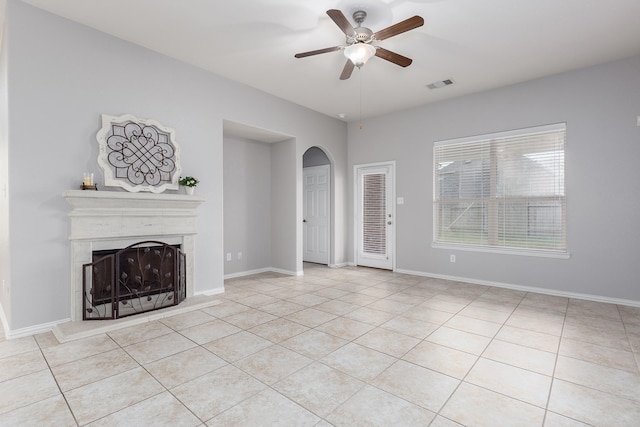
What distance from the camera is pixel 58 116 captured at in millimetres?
3012

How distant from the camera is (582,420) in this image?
173 centimetres

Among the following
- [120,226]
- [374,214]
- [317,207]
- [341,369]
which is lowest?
[341,369]

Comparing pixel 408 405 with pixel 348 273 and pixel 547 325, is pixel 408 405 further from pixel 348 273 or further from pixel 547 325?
pixel 348 273

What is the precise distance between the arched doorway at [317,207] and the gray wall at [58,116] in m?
2.92

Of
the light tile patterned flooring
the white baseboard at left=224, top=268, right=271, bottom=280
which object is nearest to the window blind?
the white baseboard at left=224, top=268, right=271, bottom=280

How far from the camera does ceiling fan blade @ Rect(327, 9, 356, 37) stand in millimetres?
2342

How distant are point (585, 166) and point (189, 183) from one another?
4.94 metres

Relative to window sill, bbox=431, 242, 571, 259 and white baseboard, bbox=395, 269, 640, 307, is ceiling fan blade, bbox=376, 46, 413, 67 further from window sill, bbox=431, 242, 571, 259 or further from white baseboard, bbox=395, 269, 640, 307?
white baseboard, bbox=395, 269, 640, 307

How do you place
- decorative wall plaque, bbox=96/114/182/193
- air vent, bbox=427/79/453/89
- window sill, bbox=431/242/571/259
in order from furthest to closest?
air vent, bbox=427/79/453/89 < window sill, bbox=431/242/571/259 < decorative wall plaque, bbox=96/114/182/193

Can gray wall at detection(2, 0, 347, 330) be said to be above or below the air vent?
below

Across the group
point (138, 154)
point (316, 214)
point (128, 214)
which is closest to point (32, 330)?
point (128, 214)

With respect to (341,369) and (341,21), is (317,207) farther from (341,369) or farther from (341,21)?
(341,369)

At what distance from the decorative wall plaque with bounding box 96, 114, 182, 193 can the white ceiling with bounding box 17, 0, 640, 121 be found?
3.04 ft

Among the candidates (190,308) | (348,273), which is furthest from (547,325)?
(190,308)
